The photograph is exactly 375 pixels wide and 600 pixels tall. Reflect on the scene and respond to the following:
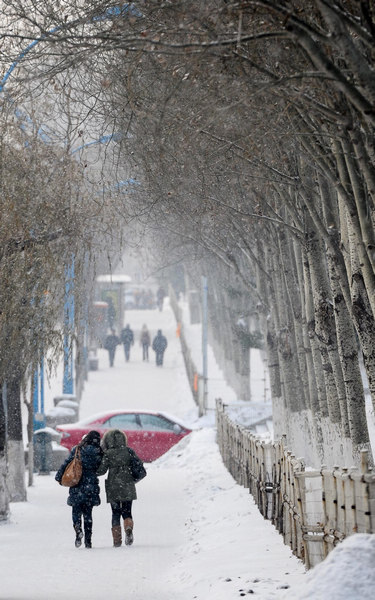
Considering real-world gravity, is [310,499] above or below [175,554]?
above

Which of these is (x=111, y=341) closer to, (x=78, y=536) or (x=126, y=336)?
(x=126, y=336)

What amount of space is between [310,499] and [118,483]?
168 inches

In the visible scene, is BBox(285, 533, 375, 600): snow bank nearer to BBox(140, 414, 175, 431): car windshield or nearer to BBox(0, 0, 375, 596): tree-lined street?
BBox(0, 0, 375, 596): tree-lined street

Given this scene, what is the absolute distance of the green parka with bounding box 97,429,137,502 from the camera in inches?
545

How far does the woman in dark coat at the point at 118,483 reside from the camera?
13.7 meters

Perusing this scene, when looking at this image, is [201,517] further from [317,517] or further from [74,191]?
[317,517]

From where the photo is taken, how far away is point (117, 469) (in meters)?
14.0

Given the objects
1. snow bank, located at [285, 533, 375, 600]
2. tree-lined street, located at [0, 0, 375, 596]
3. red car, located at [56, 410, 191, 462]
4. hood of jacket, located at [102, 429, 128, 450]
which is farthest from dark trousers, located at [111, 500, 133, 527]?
red car, located at [56, 410, 191, 462]

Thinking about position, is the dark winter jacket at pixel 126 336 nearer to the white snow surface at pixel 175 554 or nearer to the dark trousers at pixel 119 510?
the white snow surface at pixel 175 554

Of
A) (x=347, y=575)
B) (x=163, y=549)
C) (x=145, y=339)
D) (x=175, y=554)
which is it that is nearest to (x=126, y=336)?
(x=145, y=339)

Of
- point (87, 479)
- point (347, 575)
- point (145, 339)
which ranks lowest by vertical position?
point (347, 575)

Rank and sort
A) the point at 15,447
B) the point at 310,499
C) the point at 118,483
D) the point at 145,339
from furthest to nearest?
the point at 145,339 < the point at 15,447 < the point at 118,483 < the point at 310,499

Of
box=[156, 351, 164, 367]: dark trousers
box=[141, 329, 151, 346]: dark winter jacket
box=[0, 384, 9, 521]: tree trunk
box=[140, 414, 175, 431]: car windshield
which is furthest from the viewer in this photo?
box=[141, 329, 151, 346]: dark winter jacket

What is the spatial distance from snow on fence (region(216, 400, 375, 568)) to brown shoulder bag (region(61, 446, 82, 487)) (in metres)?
2.18
